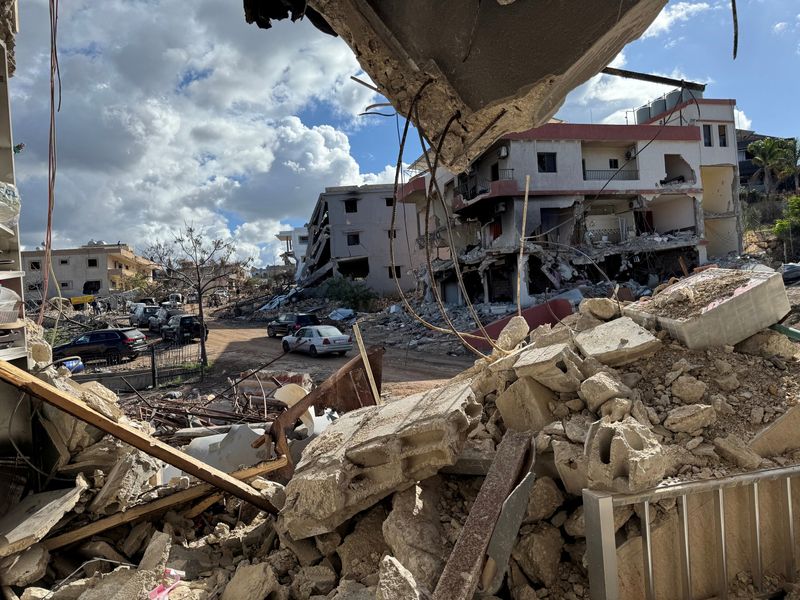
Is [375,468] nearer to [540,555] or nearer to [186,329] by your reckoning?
[540,555]

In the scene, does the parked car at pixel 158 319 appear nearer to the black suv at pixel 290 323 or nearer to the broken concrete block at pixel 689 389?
the black suv at pixel 290 323

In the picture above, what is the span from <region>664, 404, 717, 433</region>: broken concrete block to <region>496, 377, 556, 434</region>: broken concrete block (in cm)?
83

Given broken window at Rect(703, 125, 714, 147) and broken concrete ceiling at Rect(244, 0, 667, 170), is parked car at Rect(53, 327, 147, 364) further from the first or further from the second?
broken window at Rect(703, 125, 714, 147)

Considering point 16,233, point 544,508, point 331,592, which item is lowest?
point 331,592

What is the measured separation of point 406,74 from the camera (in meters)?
3.42

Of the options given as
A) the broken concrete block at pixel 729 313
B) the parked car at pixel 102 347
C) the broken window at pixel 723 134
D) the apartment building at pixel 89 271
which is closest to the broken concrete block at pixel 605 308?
the broken concrete block at pixel 729 313

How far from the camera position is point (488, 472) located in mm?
3504

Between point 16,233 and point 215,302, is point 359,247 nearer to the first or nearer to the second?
point 215,302

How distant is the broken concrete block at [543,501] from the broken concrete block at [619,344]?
123cm

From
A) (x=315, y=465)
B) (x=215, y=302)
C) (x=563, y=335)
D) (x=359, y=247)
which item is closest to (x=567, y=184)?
(x=359, y=247)

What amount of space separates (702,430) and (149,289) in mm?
58485

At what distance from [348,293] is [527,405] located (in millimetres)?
35350

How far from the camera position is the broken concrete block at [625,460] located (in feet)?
9.05

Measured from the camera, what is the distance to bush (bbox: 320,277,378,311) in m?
38.3
